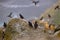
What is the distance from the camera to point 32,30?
10.5 ft

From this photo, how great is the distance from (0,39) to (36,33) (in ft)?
2.55

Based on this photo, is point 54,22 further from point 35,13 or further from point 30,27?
point 35,13

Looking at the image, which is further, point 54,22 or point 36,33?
point 54,22

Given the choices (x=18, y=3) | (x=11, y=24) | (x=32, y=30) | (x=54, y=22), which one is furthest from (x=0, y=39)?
(x=18, y=3)

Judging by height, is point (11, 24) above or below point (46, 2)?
above

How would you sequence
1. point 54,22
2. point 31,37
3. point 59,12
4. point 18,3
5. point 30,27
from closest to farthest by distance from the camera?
point 31,37 → point 30,27 → point 54,22 → point 59,12 → point 18,3

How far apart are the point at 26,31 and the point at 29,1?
5.45 meters

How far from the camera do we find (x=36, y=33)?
3.12m

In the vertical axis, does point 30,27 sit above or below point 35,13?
above

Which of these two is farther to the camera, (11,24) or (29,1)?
(29,1)

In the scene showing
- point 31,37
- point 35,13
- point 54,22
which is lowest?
point 35,13

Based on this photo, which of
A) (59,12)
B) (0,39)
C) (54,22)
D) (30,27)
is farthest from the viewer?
(59,12)

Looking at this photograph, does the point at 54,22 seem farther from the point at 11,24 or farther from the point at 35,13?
the point at 35,13

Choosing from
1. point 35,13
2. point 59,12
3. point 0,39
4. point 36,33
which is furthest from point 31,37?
point 35,13
